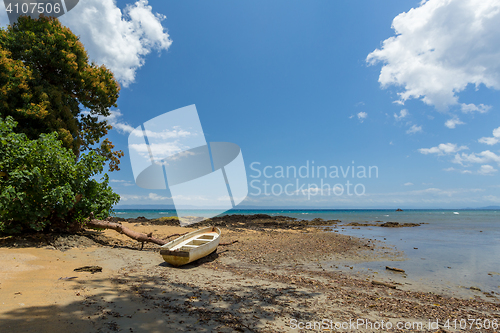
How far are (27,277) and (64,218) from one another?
5.73 meters

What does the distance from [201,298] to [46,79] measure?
621 inches

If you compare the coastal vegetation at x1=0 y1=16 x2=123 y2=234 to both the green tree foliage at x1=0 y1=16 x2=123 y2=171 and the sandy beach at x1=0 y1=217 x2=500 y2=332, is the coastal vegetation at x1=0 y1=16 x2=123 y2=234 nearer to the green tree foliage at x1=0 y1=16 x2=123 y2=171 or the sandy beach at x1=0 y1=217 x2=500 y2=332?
the green tree foliage at x1=0 y1=16 x2=123 y2=171

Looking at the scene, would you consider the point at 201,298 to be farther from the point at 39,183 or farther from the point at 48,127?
the point at 48,127

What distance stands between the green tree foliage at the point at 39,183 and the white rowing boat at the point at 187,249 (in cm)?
446

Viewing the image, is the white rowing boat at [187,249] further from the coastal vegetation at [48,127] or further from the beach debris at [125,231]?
the coastal vegetation at [48,127]

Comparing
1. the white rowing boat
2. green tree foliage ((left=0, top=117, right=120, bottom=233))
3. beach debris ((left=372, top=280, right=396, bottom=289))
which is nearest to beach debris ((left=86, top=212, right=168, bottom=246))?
green tree foliage ((left=0, top=117, right=120, bottom=233))

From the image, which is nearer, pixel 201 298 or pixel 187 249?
pixel 201 298

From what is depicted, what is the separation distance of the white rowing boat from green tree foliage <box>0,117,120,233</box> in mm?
4457

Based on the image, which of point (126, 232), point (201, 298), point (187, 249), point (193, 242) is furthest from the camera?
point (126, 232)

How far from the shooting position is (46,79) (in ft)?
44.9

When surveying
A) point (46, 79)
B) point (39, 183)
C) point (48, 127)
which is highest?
point (46, 79)

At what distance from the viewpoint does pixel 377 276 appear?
9.28m

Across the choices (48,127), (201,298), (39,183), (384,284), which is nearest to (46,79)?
(48,127)

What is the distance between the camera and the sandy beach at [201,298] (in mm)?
4246
